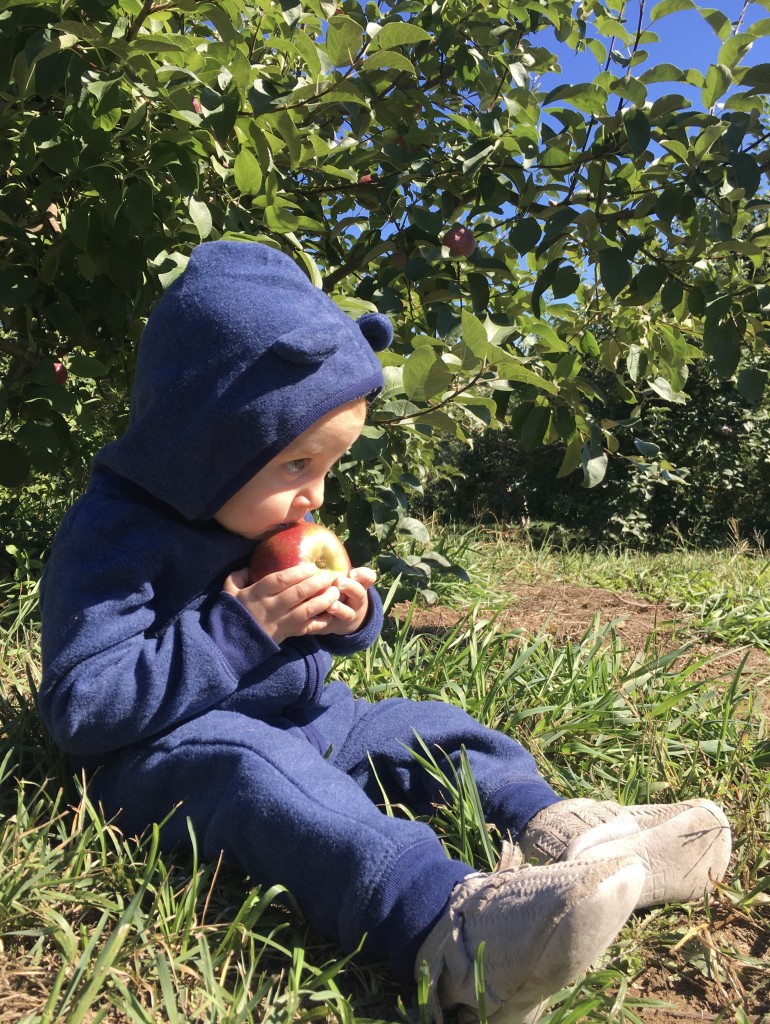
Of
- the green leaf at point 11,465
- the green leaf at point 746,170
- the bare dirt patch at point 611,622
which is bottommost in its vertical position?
the bare dirt patch at point 611,622

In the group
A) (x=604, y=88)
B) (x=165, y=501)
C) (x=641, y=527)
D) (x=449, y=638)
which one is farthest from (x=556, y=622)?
(x=641, y=527)

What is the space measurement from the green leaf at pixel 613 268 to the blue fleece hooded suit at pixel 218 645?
809 mm

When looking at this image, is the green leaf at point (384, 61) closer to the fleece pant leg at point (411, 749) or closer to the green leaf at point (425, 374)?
the green leaf at point (425, 374)

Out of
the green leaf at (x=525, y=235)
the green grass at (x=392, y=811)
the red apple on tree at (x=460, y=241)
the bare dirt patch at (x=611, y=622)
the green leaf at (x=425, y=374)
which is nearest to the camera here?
the green grass at (x=392, y=811)

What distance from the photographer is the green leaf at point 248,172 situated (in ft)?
5.91

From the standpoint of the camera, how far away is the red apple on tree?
2.47m

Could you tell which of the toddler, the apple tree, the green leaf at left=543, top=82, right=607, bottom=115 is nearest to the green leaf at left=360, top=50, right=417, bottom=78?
the apple tree

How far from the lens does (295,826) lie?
1.28 meters

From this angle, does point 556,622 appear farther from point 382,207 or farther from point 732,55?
point 732,55

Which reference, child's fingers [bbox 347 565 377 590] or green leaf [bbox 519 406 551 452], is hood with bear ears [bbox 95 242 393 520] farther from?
green leaf [bbox 519 406 551 452]

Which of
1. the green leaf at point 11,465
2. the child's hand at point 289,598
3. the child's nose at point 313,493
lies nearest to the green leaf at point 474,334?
the child's nose at point 313,493

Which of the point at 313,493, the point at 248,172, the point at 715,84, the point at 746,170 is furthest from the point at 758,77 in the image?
the point at 313,493

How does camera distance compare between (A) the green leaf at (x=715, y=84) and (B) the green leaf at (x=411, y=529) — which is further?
(B) the green leaf at (x=411, y=529)

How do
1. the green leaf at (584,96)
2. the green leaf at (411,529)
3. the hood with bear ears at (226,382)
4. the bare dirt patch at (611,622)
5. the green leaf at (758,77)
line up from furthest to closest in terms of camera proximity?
the green leaf at (411,529) → the bare dirt patch at (611,622) → the green leaf at (584,96) → the green leaf at (758,77) → the hood with bear ears at (226,382)
